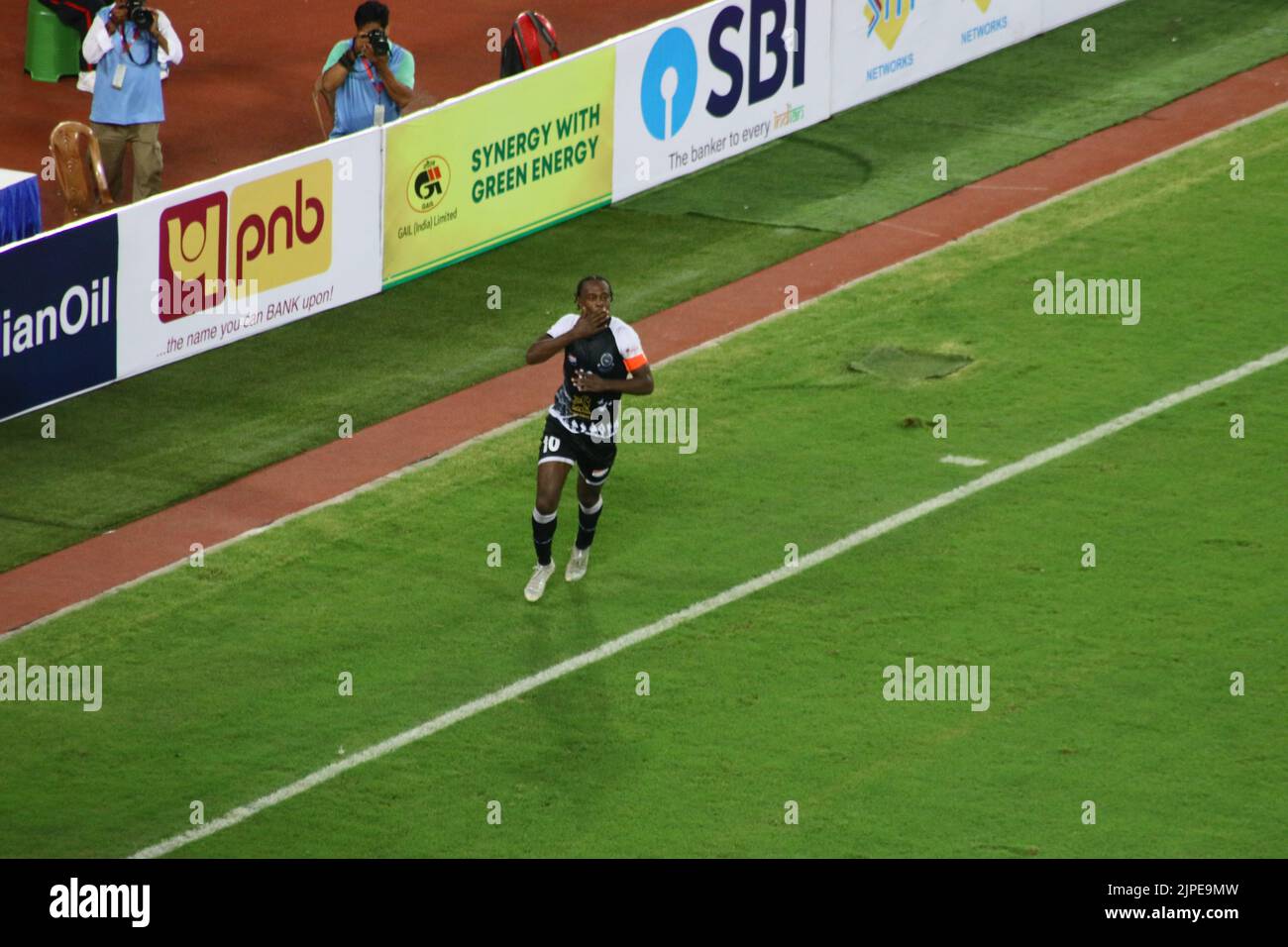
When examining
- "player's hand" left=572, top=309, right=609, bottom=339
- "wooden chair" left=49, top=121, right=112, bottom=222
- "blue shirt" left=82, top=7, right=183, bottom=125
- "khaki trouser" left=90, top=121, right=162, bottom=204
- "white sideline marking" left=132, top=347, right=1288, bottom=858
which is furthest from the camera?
"khaki trouser" left=90, top=121, right=162, bottom=204

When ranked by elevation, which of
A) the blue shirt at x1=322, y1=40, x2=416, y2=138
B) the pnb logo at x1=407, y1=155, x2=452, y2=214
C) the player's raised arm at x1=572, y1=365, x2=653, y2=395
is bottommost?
the player's raised arm at x1=572, y1=365, x2=653, y2=395

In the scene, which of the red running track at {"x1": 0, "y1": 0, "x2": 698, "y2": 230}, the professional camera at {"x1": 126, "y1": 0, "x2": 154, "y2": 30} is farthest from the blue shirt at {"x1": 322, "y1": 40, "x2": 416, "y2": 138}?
the professional camera at {"x1": 126, "y1": 0, "x2": 154, "y2": 30}

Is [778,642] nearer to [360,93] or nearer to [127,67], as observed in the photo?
[360,93]

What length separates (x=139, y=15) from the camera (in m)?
21.6

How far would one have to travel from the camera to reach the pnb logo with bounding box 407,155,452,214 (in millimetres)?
20891

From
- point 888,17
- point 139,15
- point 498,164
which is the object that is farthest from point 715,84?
point 139,15

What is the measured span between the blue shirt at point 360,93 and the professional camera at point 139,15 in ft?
5.52

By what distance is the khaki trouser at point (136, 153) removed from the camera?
2192 centimetres

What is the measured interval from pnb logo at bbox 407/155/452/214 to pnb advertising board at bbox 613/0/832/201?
7.75ft

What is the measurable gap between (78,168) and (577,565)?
7353mm

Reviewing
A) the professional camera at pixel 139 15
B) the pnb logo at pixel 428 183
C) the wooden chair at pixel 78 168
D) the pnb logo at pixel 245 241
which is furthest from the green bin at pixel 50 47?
the pnb logo at pixel 245 241

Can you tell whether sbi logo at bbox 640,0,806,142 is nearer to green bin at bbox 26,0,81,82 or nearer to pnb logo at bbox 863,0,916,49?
pnb logo at bbox 863,0,916,49

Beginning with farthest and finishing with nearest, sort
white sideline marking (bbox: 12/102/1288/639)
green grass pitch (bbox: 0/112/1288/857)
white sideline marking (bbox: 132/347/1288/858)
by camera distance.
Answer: white sideline marking (bbox: 12/102/1288/639)
white sideline marking (bbox: 132/347/1288/858)
green grass pitch (bbox: 0/112/1288/857)

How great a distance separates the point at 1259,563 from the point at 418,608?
5797mm
